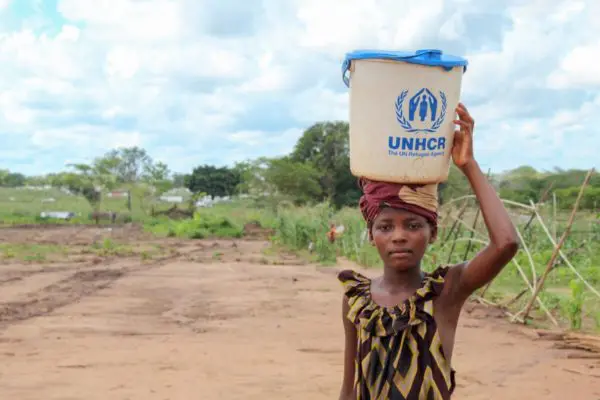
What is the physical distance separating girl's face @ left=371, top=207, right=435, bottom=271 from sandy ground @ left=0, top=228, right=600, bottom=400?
8.56 ft

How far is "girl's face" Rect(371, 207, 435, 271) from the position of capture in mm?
1808

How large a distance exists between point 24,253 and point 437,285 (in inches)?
539

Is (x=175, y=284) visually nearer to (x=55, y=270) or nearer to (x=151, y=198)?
(x=55, y=270)

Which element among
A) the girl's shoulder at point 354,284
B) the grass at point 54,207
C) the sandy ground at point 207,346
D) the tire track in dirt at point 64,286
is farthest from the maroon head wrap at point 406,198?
the grass at point 54,207

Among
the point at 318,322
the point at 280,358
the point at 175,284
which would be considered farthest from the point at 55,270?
the point at 280,358

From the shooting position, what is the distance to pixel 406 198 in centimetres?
179

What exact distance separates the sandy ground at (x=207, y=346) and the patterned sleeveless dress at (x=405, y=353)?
2.53 meters

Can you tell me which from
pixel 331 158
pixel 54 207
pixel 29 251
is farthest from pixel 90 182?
pixel 29 251

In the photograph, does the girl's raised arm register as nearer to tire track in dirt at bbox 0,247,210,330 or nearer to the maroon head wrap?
the maroon head wrap

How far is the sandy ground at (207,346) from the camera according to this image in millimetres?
4414

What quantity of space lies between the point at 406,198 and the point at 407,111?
221 mm

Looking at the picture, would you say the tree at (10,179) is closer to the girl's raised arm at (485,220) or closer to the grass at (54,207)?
the grass at (54,207)

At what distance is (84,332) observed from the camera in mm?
6102

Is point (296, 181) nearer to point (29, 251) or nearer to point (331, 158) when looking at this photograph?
point (331, 158)
